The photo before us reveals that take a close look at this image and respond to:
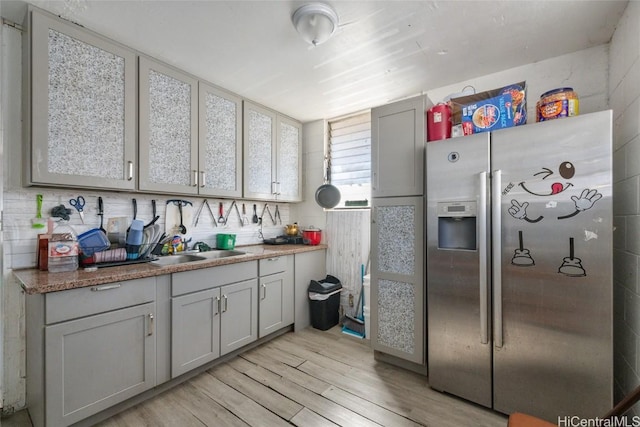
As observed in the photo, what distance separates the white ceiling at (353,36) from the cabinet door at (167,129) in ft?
0.47

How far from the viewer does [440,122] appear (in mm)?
2006

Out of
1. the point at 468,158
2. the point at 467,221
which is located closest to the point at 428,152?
the point at 468,158

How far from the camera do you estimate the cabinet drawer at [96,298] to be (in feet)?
4.53

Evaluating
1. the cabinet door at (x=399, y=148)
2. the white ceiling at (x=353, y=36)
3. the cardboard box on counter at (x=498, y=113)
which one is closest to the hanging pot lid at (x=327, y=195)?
the cabinet door at (x=399, y=148)

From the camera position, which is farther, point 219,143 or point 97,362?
point 219,143

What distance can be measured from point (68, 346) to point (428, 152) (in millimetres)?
2491

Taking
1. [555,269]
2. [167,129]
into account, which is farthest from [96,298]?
[555,269]

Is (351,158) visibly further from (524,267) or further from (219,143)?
(524,267)

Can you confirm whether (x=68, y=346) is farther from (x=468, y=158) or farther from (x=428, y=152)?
(x=468, y=158)

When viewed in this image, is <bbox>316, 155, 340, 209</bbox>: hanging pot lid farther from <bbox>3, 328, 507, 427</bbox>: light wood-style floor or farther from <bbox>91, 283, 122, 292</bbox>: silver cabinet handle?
<bbox>91, 283, 122, 292</bbox>: silver cabinet handle

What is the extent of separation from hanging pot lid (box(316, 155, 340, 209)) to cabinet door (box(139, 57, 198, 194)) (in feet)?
4.80

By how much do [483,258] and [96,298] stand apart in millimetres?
2340

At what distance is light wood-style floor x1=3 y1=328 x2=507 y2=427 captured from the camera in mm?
1611

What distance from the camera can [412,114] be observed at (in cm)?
213
